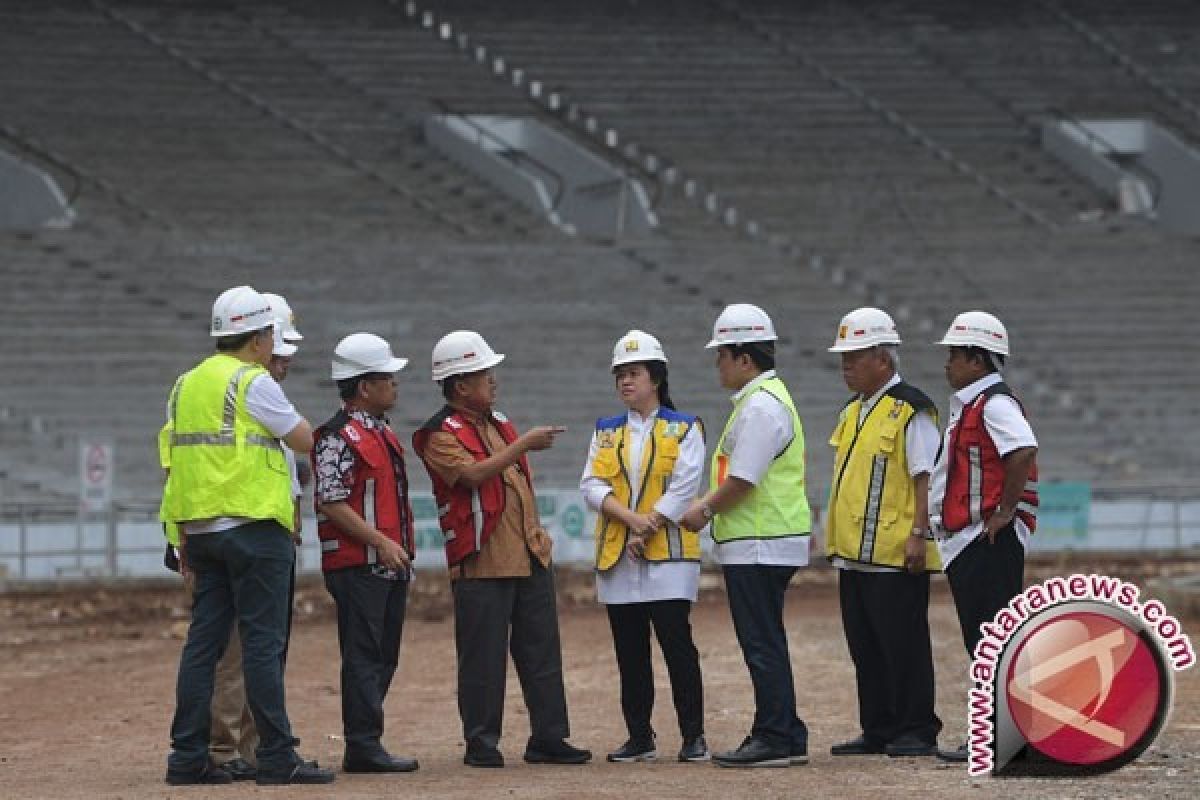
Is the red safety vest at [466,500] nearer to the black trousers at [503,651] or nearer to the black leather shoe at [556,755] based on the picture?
the black trousers at [503,651]

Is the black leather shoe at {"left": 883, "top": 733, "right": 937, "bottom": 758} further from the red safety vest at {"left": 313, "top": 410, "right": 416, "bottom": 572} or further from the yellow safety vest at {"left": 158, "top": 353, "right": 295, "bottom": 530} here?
the yellow safety vest at {"left": 158, "top": 353, "right": 295, "bottom": 530}

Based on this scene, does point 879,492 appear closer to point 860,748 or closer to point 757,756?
point 860,748

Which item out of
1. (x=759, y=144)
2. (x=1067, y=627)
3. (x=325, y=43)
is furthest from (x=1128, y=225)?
(x=1067, y=627)

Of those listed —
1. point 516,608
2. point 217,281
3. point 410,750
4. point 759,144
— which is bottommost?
point 410,750

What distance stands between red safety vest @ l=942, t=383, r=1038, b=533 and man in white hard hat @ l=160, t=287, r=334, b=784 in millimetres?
2640

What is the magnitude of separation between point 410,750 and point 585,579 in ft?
39.8

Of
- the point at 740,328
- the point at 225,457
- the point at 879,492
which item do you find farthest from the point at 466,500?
the point at 879,492

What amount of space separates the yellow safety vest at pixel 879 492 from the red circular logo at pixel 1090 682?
2578 mm

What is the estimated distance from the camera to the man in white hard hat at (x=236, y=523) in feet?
32.2

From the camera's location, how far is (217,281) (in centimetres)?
3206

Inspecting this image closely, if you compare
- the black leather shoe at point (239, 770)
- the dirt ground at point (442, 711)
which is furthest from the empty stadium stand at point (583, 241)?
the black leather shoe at point (239, 770)

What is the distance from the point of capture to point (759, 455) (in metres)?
10.5

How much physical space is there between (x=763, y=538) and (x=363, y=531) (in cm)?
167

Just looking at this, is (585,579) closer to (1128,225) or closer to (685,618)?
(685,618)
